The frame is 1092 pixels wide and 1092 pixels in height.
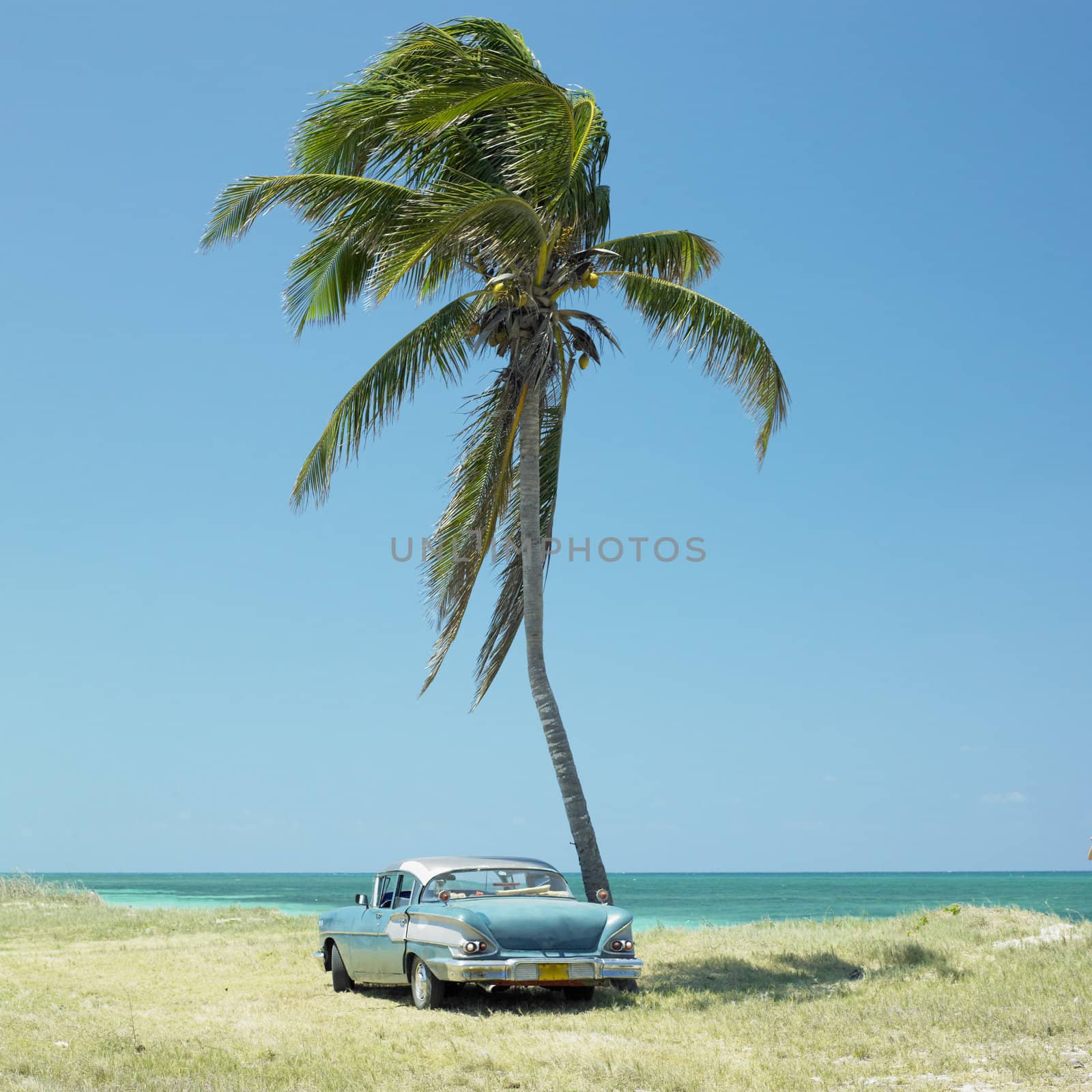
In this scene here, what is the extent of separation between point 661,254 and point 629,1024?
32.6 feet

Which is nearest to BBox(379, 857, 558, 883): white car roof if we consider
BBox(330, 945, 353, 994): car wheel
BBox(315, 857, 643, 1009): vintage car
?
BBox(315, 857, 643, 1009): vintage car

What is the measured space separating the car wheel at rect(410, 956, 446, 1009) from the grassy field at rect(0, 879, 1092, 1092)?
180mm

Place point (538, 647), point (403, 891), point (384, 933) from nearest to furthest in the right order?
point (384, 933) → point (403, 891) → point (538, 647)

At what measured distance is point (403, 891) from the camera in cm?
1119

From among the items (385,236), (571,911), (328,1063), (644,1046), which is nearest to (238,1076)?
(328,1063)

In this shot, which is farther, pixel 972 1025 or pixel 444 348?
pixel 444 348

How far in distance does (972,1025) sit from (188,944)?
1382 cm

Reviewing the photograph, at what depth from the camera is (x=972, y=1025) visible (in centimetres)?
831

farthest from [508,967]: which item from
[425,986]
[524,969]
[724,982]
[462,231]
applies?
[462,231]

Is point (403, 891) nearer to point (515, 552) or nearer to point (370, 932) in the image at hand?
point (370, 932)

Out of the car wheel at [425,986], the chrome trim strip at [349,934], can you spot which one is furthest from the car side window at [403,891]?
the car wheel at [425,986]

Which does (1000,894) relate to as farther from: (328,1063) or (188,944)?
(328,1063)

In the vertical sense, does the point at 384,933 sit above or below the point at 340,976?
above

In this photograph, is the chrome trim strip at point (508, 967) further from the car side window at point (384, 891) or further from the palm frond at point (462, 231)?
the palm frond at point (462, 231)
